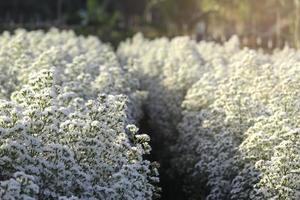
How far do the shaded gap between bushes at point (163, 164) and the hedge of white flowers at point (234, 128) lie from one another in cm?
21

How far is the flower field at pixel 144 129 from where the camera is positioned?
11562mm

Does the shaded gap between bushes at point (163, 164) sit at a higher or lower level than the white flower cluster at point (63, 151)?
higher

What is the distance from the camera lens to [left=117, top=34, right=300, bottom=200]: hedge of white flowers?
45.1 ft

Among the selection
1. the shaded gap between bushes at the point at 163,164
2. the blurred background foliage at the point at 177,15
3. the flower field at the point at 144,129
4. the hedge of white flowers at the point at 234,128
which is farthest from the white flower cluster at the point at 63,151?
the blurred background foliage at the point at 177,15

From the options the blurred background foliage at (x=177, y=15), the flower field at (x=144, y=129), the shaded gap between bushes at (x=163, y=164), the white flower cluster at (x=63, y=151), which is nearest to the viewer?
the white flower cluster at (x=63, y=151)

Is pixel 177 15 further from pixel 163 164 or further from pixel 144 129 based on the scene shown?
pixel 163 164

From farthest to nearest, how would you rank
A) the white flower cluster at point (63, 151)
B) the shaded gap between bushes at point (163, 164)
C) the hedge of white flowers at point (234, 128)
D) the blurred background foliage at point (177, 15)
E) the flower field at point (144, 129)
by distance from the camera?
1. the blurred background foliage at point (177, 15)
2. the shaded gap between bushes at point (163, 164)
3. the hedge of white flowers at point (234, 128)
4. the flower field at point (144, 129)
5. the white flower cluster at point (63, 151)

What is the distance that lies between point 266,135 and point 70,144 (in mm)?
4631

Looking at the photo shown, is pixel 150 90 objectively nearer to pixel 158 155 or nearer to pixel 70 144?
pixel 158 155

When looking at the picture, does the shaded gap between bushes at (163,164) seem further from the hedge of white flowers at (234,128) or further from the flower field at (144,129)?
the hedge of white flowers at (234,128)

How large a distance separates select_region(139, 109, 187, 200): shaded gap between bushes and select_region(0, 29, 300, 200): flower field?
2.5 inches

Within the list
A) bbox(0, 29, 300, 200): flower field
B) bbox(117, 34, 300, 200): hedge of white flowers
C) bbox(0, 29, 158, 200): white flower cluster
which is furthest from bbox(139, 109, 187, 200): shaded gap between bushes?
bbox(0, 29, 158, 200): white flower cluster

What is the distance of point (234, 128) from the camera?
17.4 meters

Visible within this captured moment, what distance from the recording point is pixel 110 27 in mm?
57094
